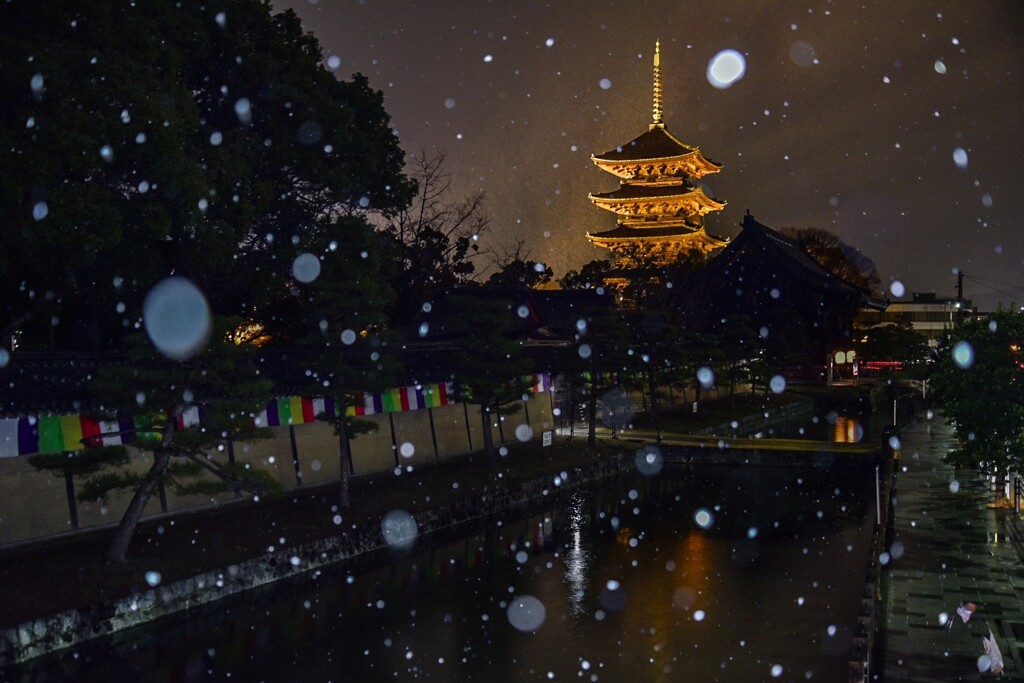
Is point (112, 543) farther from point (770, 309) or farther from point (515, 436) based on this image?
point (770, 309)

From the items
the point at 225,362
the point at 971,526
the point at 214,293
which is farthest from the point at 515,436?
the point at 225,362

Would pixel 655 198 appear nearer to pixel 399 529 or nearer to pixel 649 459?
pixel 649 459

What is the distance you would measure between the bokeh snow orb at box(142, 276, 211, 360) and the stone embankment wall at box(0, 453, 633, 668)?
408 cm

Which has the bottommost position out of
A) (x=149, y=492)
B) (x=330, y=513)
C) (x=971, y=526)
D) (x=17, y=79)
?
(x=971, y=526)

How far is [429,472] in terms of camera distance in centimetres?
2912

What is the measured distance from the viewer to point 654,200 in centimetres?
7825

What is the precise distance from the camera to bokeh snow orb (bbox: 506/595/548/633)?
54.9ft

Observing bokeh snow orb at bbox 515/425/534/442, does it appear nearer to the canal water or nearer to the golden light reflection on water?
the canal water

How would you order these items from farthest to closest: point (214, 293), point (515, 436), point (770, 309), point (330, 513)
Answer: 1. point (770, 309)
2. point (515, 436)
3. point (214, 293)
4. point (330, 513)

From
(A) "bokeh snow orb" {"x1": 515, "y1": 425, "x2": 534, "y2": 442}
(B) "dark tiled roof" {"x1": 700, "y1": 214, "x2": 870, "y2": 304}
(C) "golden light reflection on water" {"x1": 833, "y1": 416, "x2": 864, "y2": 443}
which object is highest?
(B) "dark tiled roof" {"x1": 700, "y1": 214, "x2": 870, "y2": 304}

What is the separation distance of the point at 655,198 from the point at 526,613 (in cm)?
6339

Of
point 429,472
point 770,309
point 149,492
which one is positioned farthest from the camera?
point 770,309

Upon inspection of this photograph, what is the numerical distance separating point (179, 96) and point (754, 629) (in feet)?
48.5

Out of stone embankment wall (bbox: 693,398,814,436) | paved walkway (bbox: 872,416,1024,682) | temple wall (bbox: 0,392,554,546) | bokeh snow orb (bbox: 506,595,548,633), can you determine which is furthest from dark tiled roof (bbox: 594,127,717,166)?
bokeh snow orb (bbox: 506,595,548,633)
